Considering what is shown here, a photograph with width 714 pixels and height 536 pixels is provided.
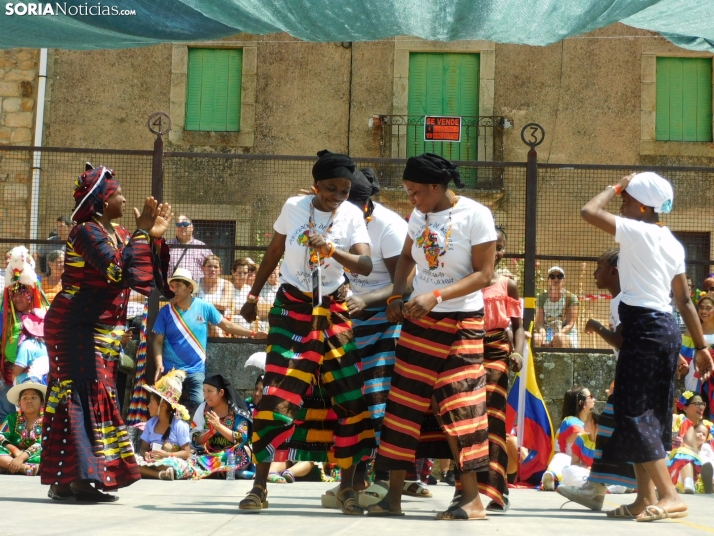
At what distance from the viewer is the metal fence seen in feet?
36.7

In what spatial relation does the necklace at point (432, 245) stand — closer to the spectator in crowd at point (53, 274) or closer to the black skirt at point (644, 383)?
the black skirt at point (644, 383)

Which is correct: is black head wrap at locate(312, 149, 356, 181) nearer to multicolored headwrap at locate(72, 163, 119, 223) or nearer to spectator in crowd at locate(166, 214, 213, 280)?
multicolored headwrap at locate(72, 163, 119, 223)

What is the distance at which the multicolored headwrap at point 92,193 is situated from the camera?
6836mm

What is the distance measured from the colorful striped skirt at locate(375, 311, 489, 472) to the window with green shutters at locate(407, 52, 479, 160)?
53.1 ft

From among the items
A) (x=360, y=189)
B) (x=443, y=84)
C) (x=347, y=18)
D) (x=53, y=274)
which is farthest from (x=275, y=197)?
(x=443, y=84)

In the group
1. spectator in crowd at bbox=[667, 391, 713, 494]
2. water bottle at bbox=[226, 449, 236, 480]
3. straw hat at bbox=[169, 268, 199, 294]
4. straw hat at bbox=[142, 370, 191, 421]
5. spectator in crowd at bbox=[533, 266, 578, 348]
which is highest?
straw hat at bbox=[169, 268, 199, 294]

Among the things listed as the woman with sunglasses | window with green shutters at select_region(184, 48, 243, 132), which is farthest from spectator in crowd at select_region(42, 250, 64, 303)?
window with green shutters at select_region(184, 48, 243, 132)

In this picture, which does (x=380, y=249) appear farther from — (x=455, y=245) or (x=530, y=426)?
(x=530, y=426)

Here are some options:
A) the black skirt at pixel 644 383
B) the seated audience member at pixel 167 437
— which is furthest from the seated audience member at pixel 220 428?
the black skirt at pixel 644 383

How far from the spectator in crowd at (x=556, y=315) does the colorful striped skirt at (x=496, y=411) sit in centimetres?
421

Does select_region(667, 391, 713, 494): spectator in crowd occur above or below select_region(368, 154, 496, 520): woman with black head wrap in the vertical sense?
below

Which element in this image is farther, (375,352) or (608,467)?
(375,352)

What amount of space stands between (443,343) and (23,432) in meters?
5.13

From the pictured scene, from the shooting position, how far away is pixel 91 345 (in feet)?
22.1
